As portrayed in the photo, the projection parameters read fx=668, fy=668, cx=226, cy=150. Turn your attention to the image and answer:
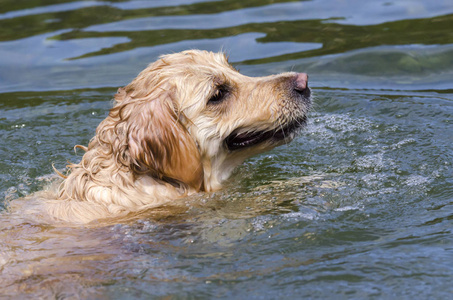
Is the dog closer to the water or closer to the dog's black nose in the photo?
the dog's black nose

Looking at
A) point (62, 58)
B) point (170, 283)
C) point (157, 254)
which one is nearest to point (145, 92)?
point (157, 254)

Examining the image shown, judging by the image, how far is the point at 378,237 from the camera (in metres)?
5.52

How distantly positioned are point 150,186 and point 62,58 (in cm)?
631

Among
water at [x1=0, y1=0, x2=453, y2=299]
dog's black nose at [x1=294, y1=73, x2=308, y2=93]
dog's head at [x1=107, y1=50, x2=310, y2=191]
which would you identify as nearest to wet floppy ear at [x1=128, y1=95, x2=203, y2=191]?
dog's head at [x1=107, y1=50, x2=310, y2=191]

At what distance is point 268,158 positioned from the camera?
8102 millimetres

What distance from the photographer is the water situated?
4980mm

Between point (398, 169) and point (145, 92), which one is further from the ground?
point (145, 92)

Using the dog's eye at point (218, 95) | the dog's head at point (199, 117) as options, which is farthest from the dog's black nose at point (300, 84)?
the dog's eye at point (218, 95)

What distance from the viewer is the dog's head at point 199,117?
611 centimetres

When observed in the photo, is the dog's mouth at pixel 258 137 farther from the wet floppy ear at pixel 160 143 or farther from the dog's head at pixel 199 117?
the wet floppy ear at pixel 160 143

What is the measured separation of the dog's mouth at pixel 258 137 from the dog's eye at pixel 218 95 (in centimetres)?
38

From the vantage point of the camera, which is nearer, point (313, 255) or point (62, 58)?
point (313, 255)

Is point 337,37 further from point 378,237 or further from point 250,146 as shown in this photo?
point 378,237

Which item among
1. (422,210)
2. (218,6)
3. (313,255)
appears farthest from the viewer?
(218,6)
